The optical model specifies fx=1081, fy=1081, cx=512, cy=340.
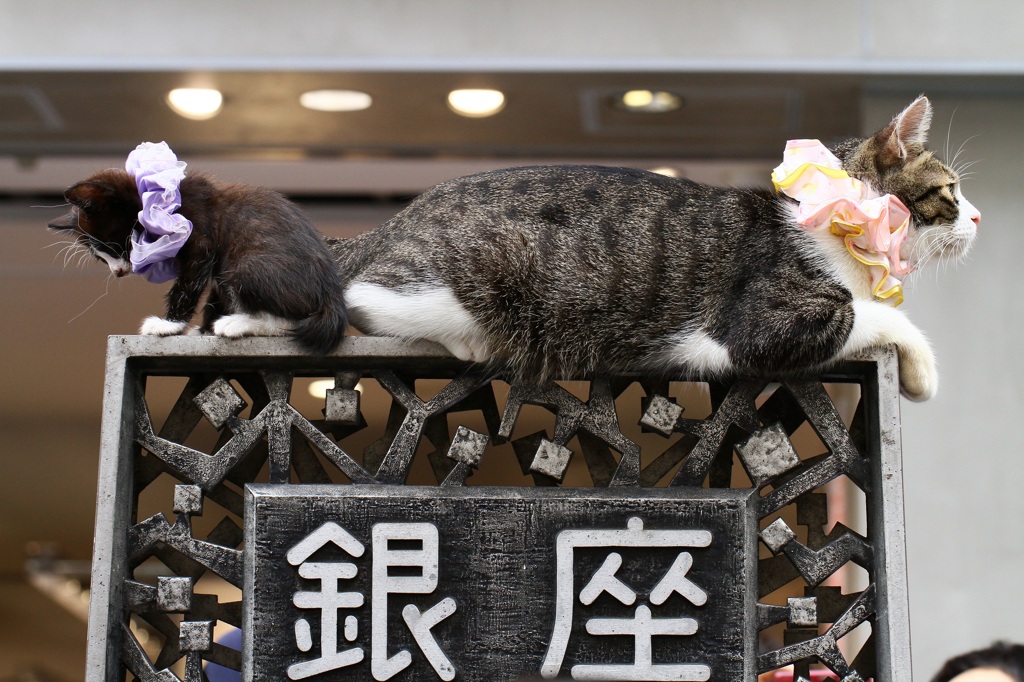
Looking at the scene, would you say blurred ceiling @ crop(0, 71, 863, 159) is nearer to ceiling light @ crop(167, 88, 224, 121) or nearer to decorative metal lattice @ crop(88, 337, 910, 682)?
ceiling light @ crop(167, 88, 224, 121)

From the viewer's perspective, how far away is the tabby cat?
56.7 inches

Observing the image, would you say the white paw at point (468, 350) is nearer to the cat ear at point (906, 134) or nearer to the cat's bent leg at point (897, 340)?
the cat's bent leg at point (897, 340)

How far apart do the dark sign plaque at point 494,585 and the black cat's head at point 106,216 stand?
1.31ft

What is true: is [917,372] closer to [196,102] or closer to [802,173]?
[802,173]

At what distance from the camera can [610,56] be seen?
2.81 metres

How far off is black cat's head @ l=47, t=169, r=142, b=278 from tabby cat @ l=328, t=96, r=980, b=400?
31 centimetres

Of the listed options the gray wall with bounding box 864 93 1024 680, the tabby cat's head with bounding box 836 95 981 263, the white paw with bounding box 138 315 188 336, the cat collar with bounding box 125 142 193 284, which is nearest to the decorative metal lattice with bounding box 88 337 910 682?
the white paw with bounding box 138 315 188 336

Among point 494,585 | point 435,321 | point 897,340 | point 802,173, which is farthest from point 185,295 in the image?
point 897,340

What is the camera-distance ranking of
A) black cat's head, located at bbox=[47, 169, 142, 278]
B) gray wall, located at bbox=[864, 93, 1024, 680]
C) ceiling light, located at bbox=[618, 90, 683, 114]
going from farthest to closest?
1. ceiling light, located at bbox=[618, 90, 683, 114]
2. gray wall, located at bbox=[864, 93, 1024, 680]
3. black cat's head, located at bbox=[47, 169, 142, 278]

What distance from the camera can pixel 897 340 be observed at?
143 cm

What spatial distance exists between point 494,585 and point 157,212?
65cm

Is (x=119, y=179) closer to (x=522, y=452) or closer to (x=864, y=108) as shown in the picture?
(x=522, y=452)

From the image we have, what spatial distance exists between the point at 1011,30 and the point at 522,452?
2.07 meters

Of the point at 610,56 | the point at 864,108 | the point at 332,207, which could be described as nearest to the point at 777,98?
the point at 864,108
